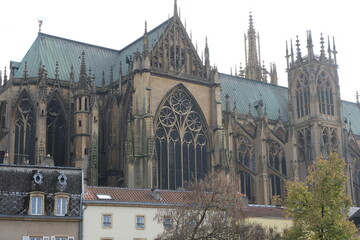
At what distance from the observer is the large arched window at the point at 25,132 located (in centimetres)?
6567

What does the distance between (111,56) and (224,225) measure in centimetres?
4324

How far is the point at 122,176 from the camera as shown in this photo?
2576 inches

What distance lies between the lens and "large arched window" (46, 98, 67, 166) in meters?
67.4

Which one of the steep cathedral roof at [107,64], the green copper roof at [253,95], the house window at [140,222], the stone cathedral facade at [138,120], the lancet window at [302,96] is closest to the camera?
the house window at [140,222]

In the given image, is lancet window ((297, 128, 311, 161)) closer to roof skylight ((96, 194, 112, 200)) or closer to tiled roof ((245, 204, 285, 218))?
tiled roof ((245, 204, 285, 218))

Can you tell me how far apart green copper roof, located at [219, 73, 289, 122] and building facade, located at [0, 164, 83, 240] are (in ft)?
141

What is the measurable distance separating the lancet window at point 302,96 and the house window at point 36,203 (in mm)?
50456

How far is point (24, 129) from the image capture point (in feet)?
220

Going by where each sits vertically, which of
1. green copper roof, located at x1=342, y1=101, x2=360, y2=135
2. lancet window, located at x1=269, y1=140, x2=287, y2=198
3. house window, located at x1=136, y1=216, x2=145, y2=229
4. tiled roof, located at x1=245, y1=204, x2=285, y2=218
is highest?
green copper roof, located at x1=342, y1=101, x2=360, y2=135

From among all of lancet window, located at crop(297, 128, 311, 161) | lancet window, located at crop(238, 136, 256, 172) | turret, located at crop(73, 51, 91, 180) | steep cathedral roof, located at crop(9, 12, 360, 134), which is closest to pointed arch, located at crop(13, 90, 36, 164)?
steep cathedral roof, located at crop(9, 12, 360, 134)

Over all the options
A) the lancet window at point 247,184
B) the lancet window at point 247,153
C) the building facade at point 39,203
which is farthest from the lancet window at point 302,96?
the building facade at point 39,203

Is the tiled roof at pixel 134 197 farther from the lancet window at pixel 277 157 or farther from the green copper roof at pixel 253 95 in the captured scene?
the green copper roof at pixel 253 95

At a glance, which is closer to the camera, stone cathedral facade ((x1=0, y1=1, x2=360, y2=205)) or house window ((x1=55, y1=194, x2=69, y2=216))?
house window ((x1=55, y1=194, x2=69, y2=216))

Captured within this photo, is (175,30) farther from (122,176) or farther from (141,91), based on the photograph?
(122,176)
